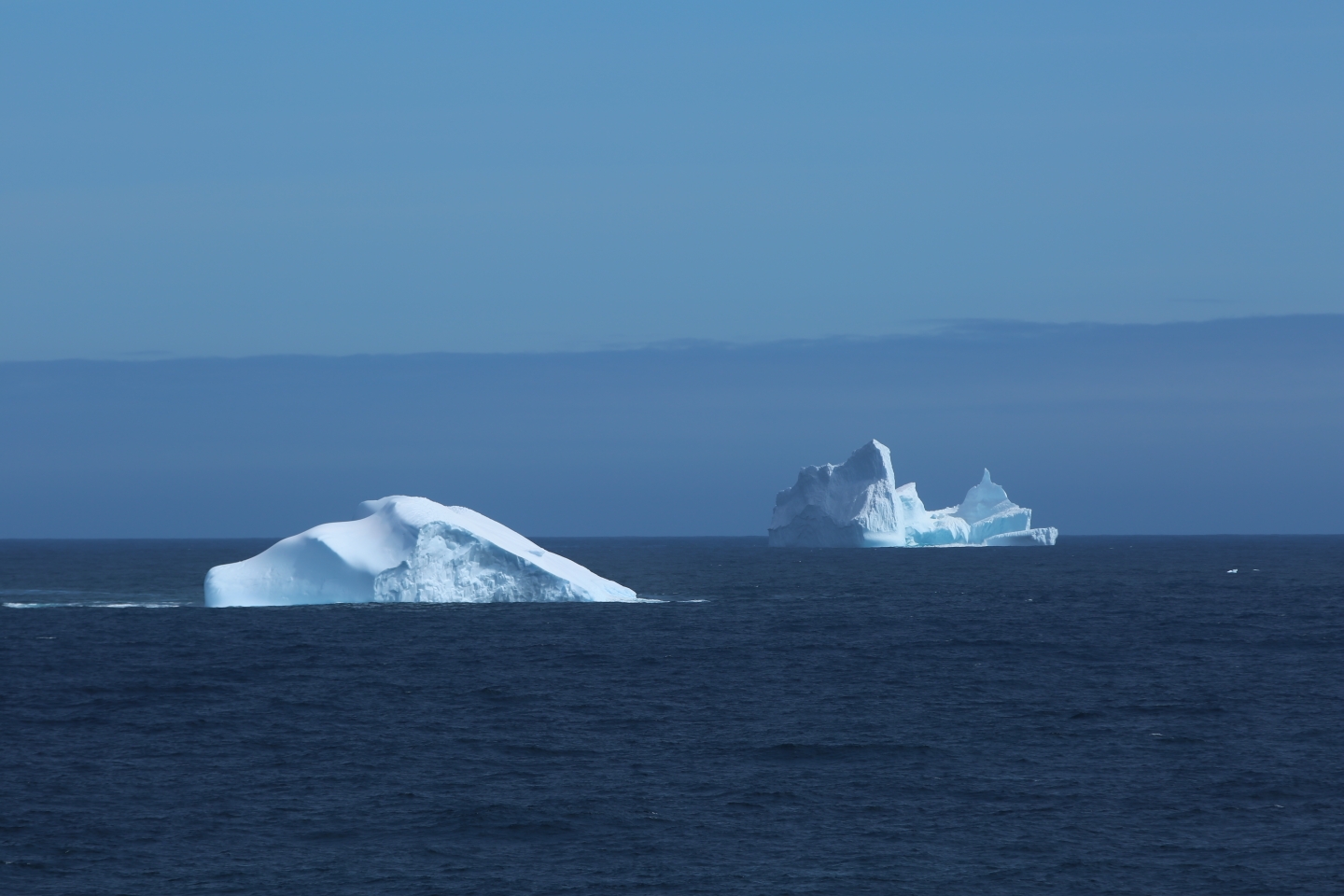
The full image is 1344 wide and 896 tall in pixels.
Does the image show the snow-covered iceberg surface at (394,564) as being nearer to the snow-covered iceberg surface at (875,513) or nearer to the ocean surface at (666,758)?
the ocean surface at (666,758)

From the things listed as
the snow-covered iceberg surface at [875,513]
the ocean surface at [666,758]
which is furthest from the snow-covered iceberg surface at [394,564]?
the snow-covered iceberg surface at [875,513]

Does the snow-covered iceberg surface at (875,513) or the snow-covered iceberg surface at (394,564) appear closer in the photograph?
the snow-covered iceberg surface at (394,564)

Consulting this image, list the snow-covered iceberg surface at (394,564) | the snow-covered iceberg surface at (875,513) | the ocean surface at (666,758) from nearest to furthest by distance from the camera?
the ocean surface at (666,758), the snow-covered iceberg surface at (394,564), the snow-covered iceberg surface at (875,513)

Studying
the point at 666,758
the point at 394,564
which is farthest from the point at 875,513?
the point at 666,758

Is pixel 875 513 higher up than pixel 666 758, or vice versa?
pixel 875 513

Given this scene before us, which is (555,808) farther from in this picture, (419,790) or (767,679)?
(767,679)

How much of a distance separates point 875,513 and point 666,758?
266 ft

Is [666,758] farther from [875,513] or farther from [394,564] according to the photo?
[875,513]

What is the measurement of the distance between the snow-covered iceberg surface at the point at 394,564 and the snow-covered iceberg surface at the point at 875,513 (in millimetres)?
55960

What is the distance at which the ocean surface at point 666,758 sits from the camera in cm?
1365

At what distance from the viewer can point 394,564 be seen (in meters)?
38.9

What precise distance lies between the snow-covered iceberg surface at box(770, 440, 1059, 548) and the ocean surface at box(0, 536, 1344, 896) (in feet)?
197

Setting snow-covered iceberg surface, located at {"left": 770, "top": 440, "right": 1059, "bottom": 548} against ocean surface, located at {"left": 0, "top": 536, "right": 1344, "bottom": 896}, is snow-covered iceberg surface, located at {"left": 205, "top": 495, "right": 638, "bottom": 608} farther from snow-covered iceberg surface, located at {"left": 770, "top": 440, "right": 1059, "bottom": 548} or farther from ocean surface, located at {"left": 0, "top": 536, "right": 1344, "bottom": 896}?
snow-covered iceberg surface, located at {"left": 770, "top": 440, "right": 1059, "bottom": 548}

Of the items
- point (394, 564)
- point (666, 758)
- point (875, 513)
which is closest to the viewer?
point (666, 758)
